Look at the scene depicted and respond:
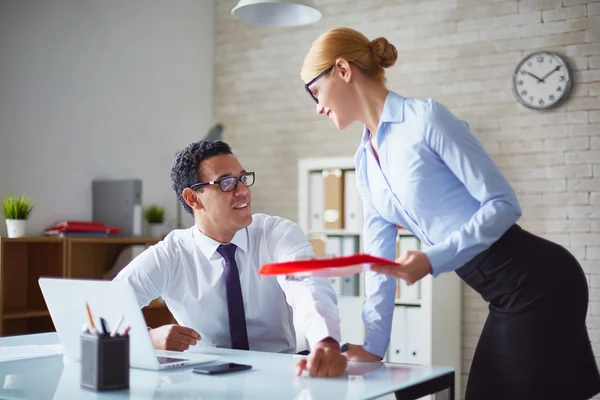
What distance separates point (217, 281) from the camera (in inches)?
91.5

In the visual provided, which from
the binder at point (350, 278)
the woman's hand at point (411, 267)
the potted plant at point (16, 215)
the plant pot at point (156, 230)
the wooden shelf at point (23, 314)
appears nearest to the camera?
the woman's hand at point (411, 267)

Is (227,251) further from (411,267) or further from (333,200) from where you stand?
(333,200)

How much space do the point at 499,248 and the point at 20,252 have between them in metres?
3.50

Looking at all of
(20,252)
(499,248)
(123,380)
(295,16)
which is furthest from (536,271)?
(20,252)

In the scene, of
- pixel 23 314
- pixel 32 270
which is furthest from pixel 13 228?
pixel 23 314

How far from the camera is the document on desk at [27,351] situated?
6.31 ft

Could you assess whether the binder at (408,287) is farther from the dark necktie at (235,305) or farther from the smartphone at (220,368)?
the smartphone at (220,368)

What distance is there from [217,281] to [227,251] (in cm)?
10

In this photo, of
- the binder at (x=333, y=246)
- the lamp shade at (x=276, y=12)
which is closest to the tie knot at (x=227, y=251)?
the lamp shade at (x=276, y=12)

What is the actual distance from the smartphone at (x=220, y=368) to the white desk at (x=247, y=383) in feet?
0.07

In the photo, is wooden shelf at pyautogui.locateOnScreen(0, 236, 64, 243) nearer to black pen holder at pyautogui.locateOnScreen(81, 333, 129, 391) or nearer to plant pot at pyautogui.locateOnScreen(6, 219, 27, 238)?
plant pot at pyautogui.locateOnScreen(6, 219, 27, 238)

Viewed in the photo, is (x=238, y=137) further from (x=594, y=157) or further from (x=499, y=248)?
A: (x=499, y=248)

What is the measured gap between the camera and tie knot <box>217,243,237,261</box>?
2.35m

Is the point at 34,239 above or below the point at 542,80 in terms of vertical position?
Result: below
